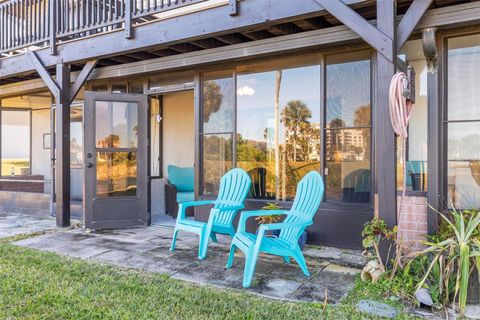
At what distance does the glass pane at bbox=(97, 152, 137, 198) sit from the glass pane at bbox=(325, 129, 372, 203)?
9.99 ft

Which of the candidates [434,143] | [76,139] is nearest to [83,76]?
[76,139]

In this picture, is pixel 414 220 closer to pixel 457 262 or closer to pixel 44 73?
pixel 457 262

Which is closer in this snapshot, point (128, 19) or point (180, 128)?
point (128, 19)

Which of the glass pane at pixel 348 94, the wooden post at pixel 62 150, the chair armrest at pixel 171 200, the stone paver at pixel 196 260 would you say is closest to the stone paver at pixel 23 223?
the stone paver at pixel 196 260

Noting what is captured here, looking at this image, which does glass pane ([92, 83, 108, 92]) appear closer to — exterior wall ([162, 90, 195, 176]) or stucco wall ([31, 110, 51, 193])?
exterior wall ([162, 90, 195, 176])

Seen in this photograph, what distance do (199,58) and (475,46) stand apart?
3.26 metres

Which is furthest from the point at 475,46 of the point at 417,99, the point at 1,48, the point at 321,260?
the point at 1,48

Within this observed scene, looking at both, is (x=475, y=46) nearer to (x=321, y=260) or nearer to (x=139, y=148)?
(x=321, y=260)

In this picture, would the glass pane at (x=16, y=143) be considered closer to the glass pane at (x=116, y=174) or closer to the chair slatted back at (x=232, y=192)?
the glass pane at (x=116, y=174)

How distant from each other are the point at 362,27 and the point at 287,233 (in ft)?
6.70

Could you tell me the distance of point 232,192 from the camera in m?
4.55

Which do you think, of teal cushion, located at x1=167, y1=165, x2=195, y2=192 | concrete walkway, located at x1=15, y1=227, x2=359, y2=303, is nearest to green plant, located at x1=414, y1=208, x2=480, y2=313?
concrete walkway, located at x1=15, y1=227, x2=359, y2=303

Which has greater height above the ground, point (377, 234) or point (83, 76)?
point (83, 76)

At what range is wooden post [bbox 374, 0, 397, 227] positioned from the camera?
11.1 ft
